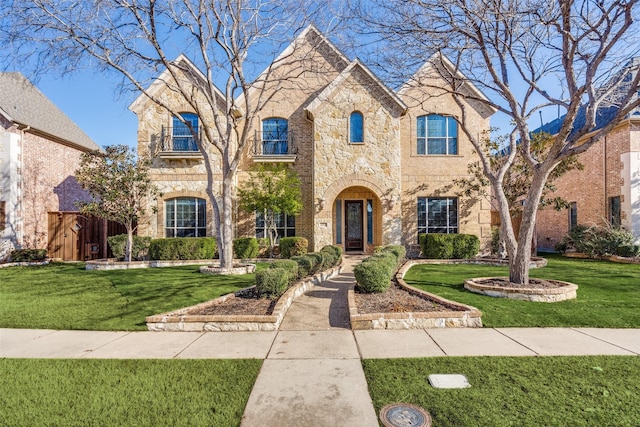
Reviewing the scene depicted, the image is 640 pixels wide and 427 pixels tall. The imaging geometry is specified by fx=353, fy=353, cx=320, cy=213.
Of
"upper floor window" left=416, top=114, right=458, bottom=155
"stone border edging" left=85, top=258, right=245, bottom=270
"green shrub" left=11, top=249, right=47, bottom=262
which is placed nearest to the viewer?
"stone border edging" left=85, top=258, right=245, bottom=270

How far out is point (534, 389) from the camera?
347 cm

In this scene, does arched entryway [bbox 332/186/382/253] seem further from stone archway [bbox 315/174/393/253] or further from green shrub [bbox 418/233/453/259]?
green shrub [bbox 418/233/453/259]

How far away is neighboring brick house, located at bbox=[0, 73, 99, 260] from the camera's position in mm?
14242

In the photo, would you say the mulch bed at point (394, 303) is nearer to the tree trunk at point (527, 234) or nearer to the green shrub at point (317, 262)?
the green shrub at point (317, 262)

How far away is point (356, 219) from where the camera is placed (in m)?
16.4

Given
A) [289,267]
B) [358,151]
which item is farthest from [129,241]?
Result: [358,151]

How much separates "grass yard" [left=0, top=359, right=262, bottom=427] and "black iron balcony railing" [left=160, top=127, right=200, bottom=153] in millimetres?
12278

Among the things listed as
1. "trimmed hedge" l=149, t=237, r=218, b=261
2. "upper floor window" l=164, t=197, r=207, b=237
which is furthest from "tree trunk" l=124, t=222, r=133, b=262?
"upper floor window" l=164, t=197, r=207, b=237

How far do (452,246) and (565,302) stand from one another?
23.2ft

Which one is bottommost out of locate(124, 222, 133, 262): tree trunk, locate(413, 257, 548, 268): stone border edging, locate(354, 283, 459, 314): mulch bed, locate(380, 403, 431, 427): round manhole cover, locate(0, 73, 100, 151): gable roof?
locate(380, 403, 431, 427): round manhole cover

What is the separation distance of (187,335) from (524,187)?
1327 cm

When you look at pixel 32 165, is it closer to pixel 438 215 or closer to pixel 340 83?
pixel 340 83

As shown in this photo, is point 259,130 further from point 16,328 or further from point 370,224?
point 16,328

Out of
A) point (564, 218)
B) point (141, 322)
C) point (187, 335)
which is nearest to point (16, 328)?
point (141, 322)
